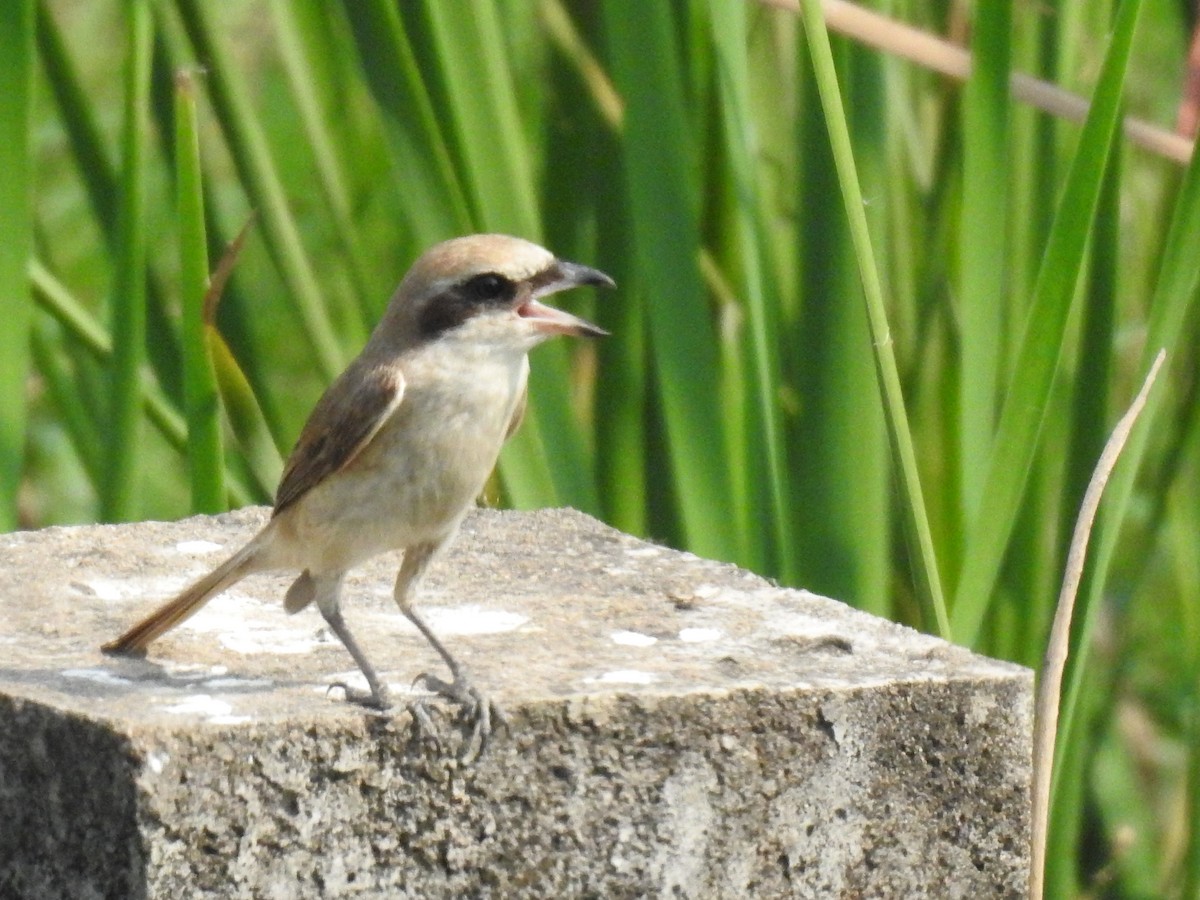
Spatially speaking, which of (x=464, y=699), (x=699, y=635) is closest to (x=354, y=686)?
(x=464, y=699)

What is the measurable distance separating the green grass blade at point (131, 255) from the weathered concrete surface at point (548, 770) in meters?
0.39

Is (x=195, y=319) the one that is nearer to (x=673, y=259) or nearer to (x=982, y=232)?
(x=673, y=259)

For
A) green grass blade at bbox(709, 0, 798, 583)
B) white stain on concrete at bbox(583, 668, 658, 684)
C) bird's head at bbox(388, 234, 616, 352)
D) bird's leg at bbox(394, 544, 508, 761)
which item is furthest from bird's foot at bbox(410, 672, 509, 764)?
green grass blade at bbox(709, 0, 798, 583)

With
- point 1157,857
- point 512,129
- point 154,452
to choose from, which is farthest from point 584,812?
point 154,452

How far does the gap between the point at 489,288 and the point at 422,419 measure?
20 centimetres

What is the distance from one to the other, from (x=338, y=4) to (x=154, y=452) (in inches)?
92.5

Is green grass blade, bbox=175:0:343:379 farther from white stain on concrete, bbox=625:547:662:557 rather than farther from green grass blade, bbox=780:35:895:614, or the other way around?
green grass blade, bbox=780:35:895:614

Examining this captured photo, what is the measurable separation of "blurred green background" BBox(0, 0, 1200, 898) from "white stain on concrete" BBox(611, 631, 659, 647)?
0.76ft

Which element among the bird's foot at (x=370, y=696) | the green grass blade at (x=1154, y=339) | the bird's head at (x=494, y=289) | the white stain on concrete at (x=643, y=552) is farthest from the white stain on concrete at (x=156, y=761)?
the green grass blade at (x=1154, y=339)

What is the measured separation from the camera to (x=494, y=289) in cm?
255

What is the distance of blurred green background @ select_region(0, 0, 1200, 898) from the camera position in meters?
2.77

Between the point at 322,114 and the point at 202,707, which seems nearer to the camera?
the point at 202,707

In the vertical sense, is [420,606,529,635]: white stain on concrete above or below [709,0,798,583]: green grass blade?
below

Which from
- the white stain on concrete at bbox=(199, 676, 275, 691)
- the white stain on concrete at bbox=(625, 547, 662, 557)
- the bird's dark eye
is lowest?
the white stain on concrete at bbox=(625, 547, 662, 557)
